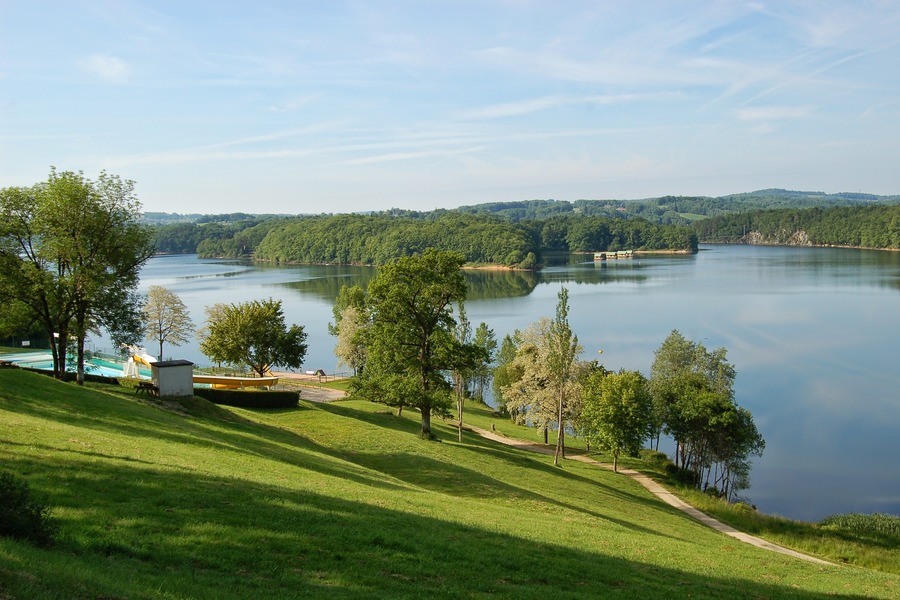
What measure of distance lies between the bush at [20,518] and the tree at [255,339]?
105 feet

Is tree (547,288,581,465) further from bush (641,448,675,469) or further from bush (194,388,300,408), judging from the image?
bush (194,388,300,408)

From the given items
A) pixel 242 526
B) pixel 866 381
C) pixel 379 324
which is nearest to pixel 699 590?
pixel 242 526

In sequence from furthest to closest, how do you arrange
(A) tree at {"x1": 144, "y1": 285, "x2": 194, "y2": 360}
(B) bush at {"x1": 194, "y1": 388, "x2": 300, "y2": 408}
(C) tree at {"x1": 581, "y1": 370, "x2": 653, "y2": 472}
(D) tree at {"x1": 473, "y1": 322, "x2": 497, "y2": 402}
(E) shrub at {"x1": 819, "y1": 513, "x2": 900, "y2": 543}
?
(A) tree at {"x1": 144, "y1": 285, "x2": 194, "y2": 360}
(D) tree at {"x1": 473, "y1": 322, "x2": 497, "y2": 402}
(C) tree at {"x1": 581, "y1": 370, "x2": 653, "y2": 472}
(B) bush at {"x1": 194, "y1": 388, "x2": 300, "y2": 408}
(E) shrub at {"x1": 819, "y1": 513, "x2": 900, "y2": 543}

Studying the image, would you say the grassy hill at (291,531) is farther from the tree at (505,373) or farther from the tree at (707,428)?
the tree at (505,373)

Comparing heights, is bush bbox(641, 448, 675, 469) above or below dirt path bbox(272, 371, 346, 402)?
below

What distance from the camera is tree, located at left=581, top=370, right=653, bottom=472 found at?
116 ft

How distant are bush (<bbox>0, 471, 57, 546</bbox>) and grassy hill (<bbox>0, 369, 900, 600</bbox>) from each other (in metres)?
0.27

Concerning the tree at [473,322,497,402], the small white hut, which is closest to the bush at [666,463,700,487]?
the tree at [473,322,497,402]

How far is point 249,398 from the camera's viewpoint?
31703 millimetres

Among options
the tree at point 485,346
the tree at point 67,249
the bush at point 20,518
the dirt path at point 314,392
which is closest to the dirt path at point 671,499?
the dirt path at point 314,392

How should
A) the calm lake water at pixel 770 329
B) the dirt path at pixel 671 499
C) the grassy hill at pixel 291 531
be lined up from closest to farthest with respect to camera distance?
the grassy hill at pixel 291 531
the dirt path at pixel 671 499
the calm lake water at pixel 770 329

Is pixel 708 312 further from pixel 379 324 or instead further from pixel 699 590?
pixel 699 590

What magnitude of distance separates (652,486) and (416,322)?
585 inches

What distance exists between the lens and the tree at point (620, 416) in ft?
116
